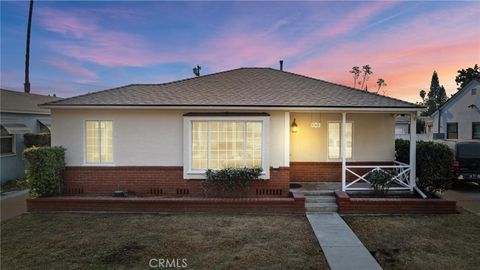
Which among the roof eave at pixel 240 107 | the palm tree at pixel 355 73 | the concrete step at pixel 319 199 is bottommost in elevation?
the concrete step at pixel 319 199

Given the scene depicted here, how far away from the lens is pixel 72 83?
86.5 feet

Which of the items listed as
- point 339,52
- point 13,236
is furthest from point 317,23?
point 13,236

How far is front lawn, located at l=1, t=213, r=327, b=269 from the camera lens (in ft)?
18.4

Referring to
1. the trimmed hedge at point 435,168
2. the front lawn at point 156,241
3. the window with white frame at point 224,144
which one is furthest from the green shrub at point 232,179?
the trimmed hedge at point 435,168

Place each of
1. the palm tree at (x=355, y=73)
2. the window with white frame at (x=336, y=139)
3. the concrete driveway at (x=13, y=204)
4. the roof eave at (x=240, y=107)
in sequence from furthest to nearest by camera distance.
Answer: the palm tree at (x=355, y=73)
the window with white frame at (x=336, y=139)
the roof eave at (x=240, y=107)
the concrete driveway at (x=13, y=204)

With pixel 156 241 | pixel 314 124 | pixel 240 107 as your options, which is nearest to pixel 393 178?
pixel 314 124

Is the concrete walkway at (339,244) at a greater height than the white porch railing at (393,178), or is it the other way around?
the white porch railing at (393,178)

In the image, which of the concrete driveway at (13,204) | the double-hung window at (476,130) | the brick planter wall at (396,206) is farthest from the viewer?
the double-hung window at (476,130)

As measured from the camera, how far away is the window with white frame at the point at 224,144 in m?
9.65

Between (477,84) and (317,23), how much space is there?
15011 millimetres

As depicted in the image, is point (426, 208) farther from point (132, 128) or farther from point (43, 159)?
point (43, 159)

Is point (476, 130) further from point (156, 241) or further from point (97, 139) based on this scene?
point (97, 139)

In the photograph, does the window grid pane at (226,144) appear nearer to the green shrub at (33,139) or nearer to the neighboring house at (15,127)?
the green shrub at (33,139)

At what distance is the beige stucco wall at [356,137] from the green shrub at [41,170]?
837cm
